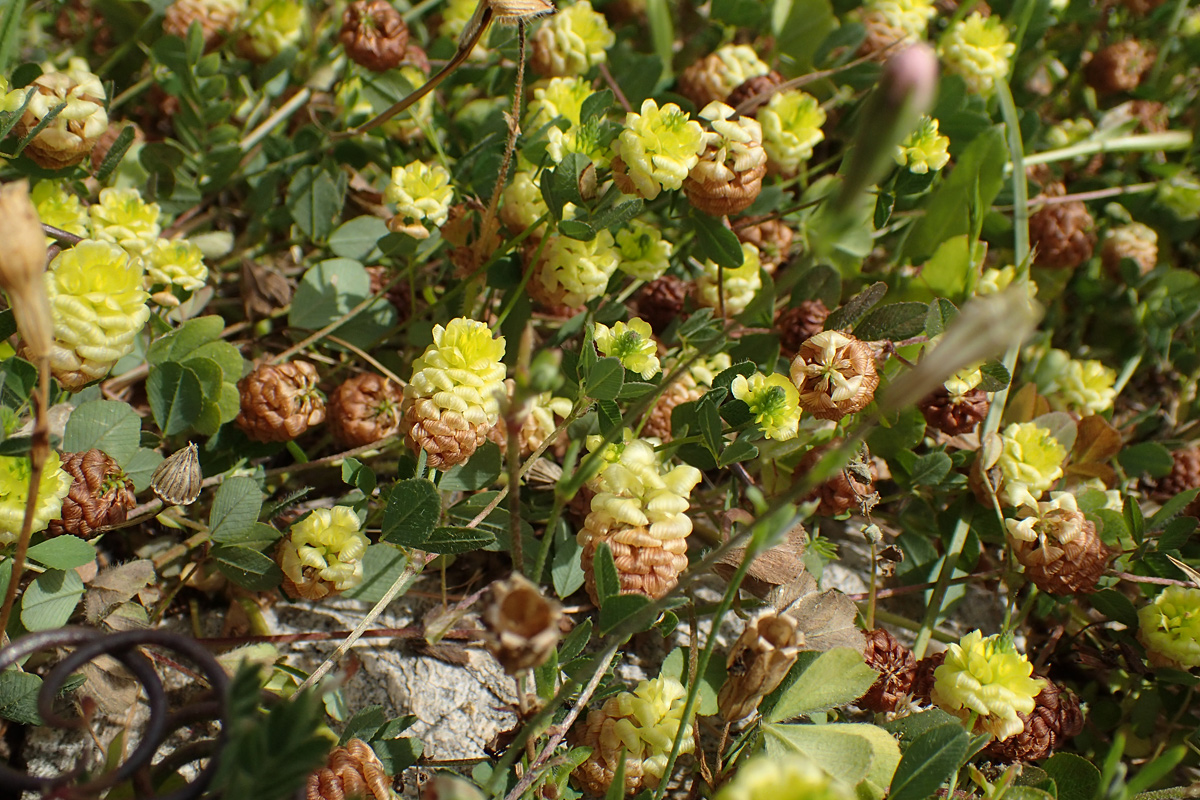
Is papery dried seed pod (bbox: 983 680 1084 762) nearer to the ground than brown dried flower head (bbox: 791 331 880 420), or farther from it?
nearer to the ground

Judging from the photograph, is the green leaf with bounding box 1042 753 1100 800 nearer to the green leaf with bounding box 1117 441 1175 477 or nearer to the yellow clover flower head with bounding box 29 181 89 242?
the green leaf with bounding box 1117 441 1175 477

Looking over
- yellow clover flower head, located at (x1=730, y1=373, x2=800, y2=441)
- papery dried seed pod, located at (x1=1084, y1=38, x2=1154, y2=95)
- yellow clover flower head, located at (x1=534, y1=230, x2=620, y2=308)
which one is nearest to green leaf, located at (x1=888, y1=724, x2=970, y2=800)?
yellow clover flower head, located at (x1=730, y1=373, x2=800, y2=441)

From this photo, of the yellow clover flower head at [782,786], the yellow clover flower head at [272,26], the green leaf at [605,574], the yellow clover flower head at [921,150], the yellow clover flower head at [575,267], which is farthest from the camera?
the yellow clover flower head at [272,26]

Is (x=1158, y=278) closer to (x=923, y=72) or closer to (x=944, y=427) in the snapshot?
(x=944, y=427)

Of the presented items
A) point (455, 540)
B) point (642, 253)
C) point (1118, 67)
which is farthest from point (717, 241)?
point (1118, 67)

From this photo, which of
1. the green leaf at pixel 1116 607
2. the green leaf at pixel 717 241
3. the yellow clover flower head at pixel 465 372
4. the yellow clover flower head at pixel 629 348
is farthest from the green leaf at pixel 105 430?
the green leaf at pixel 1116 607

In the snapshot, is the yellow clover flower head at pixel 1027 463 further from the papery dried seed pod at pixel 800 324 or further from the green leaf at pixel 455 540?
the green leaf at pixel 455 540

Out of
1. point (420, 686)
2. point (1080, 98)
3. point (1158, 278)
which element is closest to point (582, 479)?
point (420, 686)
